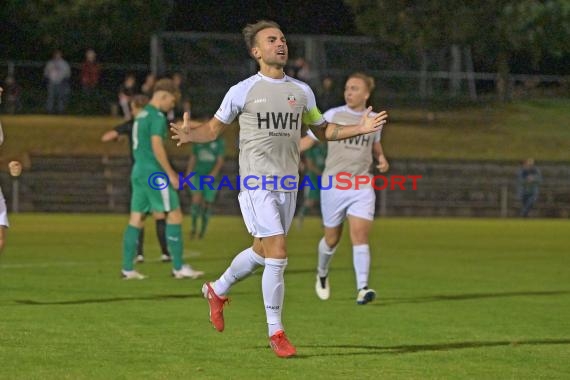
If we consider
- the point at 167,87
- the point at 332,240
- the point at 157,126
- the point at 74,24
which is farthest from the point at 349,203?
the point at 74,24

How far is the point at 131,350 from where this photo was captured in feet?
30.9

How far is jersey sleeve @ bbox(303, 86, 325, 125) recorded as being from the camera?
32.3 feet

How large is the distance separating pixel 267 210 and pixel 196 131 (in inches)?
28.9

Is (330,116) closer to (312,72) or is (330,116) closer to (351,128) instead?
(351,128)

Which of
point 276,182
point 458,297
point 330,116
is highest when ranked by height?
point 330,116

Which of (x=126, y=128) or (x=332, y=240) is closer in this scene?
(x=332, y=240)

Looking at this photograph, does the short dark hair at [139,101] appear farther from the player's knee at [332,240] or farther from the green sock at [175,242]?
the player's knee at [332,240]

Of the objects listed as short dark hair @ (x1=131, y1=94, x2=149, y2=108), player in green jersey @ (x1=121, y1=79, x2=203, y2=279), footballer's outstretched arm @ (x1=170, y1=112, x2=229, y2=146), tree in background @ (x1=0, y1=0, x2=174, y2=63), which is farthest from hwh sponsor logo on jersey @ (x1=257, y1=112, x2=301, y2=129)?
tree in background @ (x1=0, y1=0, x2=174, y2=63)

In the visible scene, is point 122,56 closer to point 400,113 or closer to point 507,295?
point 400,113

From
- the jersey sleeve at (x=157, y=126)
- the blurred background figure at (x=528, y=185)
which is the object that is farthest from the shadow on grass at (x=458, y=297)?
the blurred background figure at (x=528, y=185)

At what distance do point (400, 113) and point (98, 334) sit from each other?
37869mm

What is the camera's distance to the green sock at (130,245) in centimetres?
1538

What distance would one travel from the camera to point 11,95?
42781mm

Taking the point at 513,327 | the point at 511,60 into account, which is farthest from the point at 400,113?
the point at 513,327
